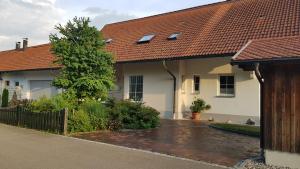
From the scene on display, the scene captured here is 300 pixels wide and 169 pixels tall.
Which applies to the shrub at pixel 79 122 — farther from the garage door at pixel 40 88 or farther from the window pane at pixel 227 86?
the garage door at pixel 40 88

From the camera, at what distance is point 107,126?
50.2 ft

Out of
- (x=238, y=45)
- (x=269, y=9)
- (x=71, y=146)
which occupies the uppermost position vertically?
(x=269, y=9)

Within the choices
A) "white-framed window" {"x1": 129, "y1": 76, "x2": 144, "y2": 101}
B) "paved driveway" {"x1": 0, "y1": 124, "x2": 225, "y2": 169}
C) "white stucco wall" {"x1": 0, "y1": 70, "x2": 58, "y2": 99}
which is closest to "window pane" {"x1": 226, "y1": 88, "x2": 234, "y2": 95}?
"white-framed window" {"x1": 129, "y1": 76, "x2": 144, "y2": 101}

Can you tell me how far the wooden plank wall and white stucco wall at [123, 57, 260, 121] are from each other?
31.1ft

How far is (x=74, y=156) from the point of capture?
31.8 feet

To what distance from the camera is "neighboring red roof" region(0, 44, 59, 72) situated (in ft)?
97.8

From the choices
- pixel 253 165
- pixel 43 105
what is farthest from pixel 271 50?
pixel 43 105

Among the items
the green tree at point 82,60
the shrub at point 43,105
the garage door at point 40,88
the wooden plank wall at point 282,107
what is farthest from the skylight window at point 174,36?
the wooden plank wall at point 282,107

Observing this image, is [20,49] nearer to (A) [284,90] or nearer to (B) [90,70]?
(B) [90,70]

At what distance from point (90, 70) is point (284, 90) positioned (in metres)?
9.25

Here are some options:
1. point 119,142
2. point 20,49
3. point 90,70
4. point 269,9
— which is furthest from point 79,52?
point 20,49

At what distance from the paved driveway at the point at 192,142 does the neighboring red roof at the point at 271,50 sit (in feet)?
8.28

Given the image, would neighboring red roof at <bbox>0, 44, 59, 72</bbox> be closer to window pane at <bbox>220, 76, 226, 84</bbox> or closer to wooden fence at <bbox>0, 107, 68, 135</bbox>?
wooden fence at <bbox>0, 107, 68, 135</bbox>

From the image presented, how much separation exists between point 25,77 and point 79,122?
776 inches
